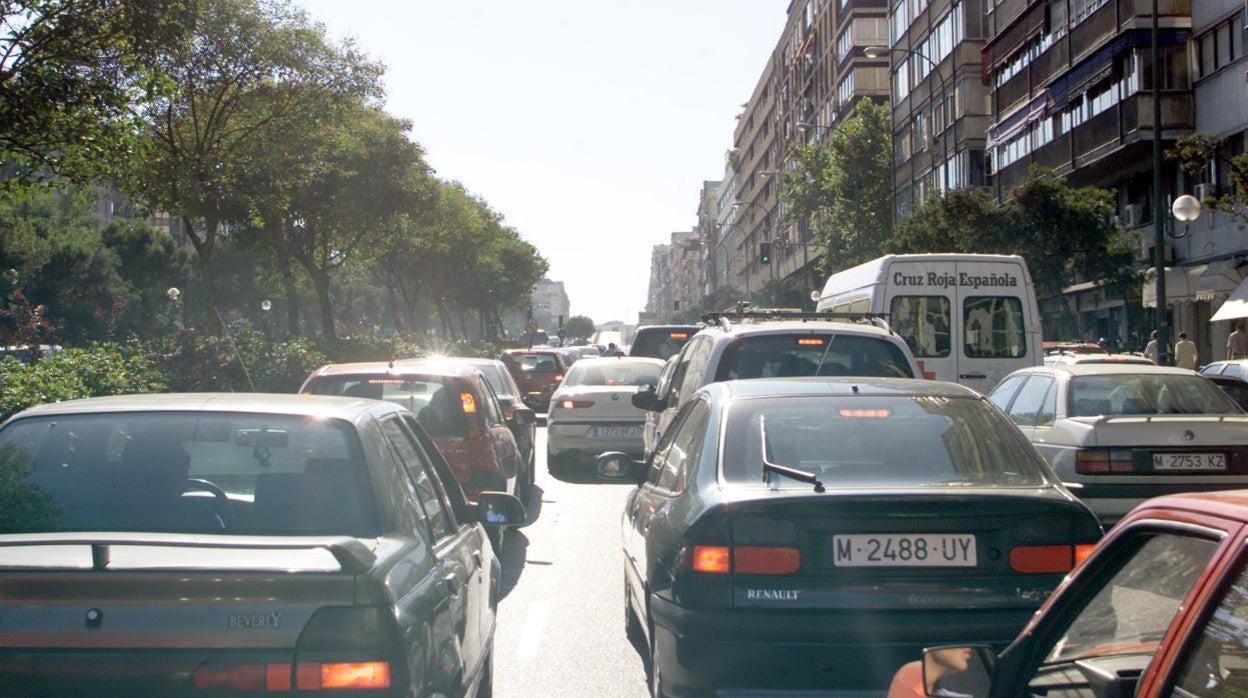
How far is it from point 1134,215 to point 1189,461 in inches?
1105

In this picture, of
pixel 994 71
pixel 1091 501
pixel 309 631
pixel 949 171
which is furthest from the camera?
pixel 949 171

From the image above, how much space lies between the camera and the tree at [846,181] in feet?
202

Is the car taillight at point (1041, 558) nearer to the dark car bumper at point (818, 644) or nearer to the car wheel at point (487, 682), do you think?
the dark car bumper at point (818, 644)

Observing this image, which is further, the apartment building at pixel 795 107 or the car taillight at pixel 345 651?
the apartment building at pixel 795 107

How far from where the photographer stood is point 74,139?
14.5 m

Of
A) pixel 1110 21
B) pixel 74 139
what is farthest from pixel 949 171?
pixel 74 139

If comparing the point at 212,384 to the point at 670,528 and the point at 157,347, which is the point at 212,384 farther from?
the point at 670,528

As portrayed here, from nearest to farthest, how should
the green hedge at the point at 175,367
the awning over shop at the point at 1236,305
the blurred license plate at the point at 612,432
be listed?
the green hedge at the point at 175,367, the blurred license plate at the point at 612,432, the awning over shop at the point at 1236,305

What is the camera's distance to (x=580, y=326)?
190750 mm

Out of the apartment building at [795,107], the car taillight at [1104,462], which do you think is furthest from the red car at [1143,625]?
the apartment building at [795,107]

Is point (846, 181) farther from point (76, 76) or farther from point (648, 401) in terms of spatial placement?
point (648, 401)

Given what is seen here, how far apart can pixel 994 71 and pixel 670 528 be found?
4332 centimetres

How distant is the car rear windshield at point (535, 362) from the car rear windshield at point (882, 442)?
26.6 meters

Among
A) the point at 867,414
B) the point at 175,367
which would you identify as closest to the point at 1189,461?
the point at 867,414
